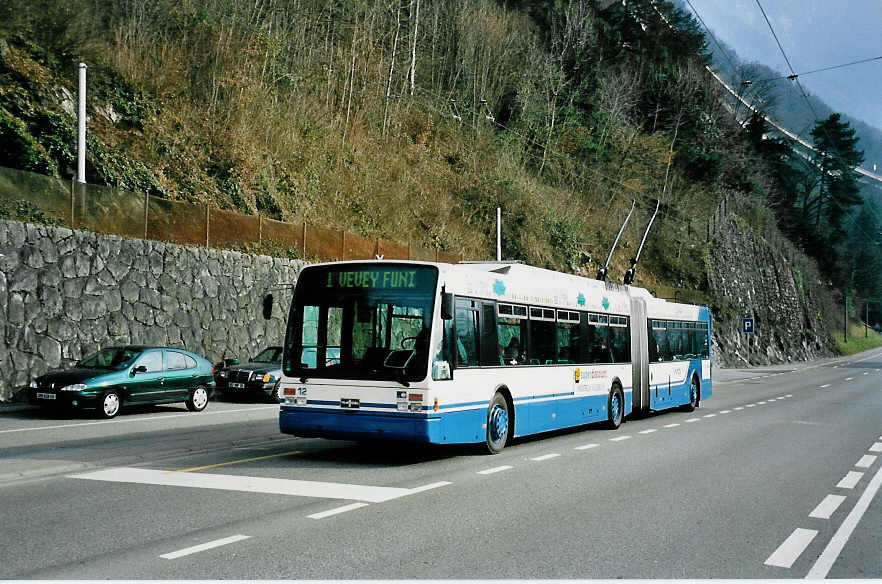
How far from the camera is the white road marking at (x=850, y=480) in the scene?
1047 cm

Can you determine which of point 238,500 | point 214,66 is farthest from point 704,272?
point 238,500

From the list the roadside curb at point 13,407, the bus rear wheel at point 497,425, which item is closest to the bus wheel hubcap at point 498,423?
the bus rear wheel at point 497,425

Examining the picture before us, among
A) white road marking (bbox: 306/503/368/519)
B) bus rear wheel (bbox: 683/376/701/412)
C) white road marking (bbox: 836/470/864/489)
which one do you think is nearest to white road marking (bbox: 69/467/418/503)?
white road marking (bbox: 306/503/368/519)

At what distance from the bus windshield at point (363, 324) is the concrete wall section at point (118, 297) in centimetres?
1042

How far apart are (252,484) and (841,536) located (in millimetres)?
5980

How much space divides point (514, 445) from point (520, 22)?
51.7 m

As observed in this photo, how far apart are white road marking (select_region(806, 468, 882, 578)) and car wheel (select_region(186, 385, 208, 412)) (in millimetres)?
14683

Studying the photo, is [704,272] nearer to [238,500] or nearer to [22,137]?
[22,137]

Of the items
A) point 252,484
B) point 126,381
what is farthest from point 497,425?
point 126,381

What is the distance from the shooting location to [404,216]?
41188 mm

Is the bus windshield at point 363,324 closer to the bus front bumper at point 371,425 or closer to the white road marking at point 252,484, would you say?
the bus front bumper at point 371,425

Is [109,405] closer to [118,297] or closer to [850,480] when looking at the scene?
[118,297]

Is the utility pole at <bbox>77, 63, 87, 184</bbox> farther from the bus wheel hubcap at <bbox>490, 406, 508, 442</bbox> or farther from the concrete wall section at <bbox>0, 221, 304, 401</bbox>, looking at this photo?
the bus wheel hubcap at <bbox>490, 406, 508, 442</bbox>

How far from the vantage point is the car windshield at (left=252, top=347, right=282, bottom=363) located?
25.4 meters
